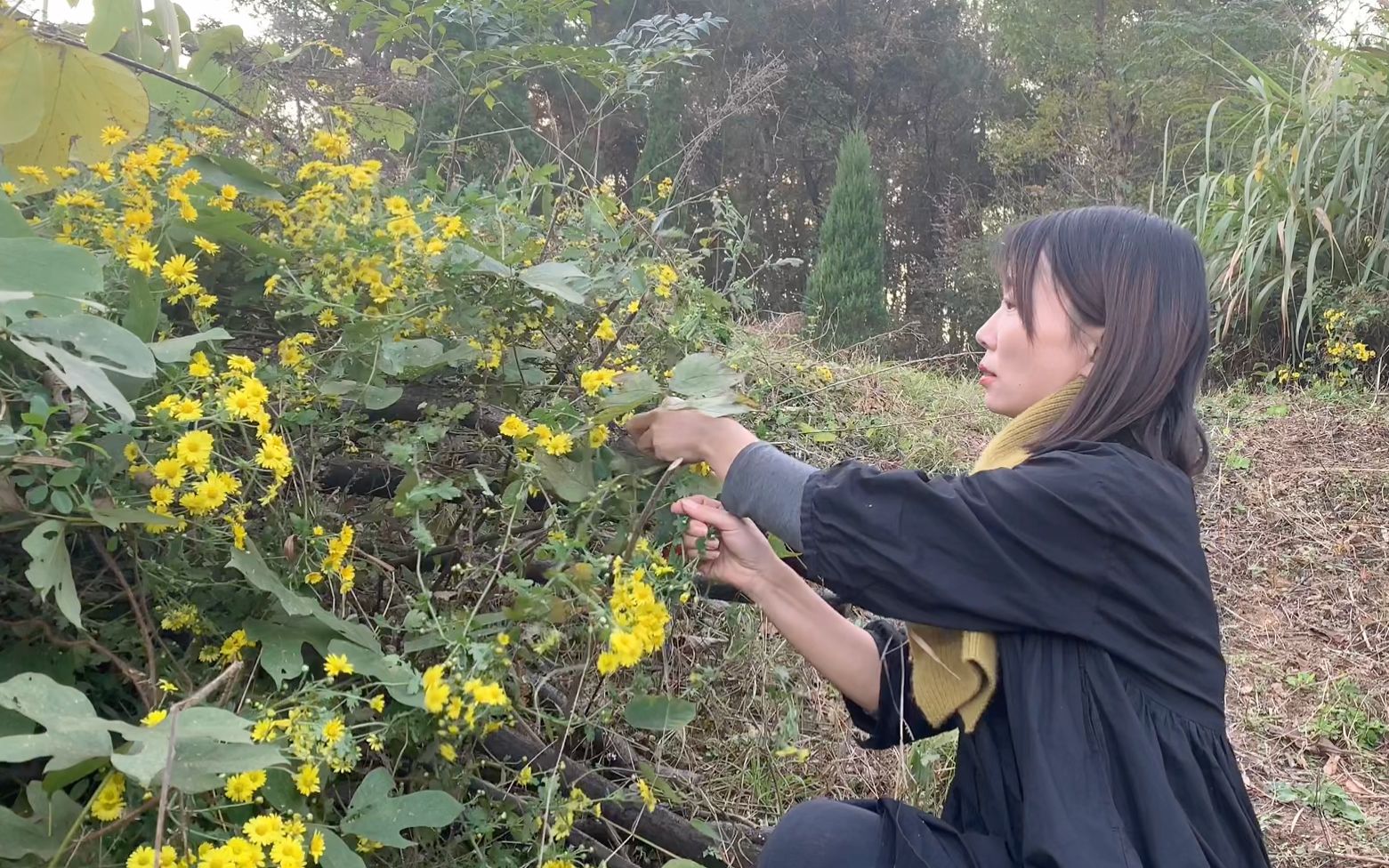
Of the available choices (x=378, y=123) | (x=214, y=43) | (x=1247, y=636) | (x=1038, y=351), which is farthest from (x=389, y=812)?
(x=1247, y=636)

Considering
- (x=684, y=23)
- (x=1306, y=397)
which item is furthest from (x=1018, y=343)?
(x=1306, y=397)

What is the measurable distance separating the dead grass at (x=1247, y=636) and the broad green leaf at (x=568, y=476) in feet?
1.15

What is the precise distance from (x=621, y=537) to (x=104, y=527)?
533mm

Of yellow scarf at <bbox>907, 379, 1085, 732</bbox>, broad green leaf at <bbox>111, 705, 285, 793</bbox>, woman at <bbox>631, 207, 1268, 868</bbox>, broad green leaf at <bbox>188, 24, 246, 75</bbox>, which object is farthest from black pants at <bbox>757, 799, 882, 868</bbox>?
broad green leaf at <bbox>188, 24, 246, 75</bbox>

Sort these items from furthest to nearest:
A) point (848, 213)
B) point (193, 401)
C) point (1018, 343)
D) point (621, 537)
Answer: point (848, 213) < point (1018, 343) < point (621, 537) < point (193, 401)

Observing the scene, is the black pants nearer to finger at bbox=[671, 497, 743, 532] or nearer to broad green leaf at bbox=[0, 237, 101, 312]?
finger at bbox=[671, 497, 743, 532]

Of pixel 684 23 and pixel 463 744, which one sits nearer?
pixel 463 744

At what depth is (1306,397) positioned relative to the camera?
460cm

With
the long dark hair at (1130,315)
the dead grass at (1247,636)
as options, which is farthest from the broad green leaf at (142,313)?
the long dark hair at (1130,315)

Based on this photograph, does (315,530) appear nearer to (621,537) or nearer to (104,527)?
(104,527)

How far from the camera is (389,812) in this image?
0.94 meters

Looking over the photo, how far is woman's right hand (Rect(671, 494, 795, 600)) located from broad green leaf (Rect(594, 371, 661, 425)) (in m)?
0.13

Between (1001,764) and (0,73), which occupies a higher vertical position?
(0,73)

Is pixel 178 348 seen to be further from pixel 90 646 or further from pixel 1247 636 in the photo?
pixel 1247 636
